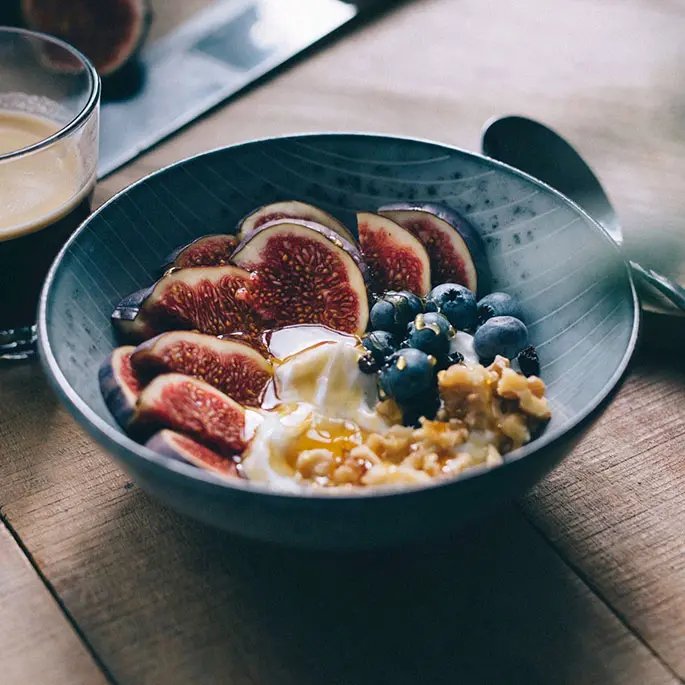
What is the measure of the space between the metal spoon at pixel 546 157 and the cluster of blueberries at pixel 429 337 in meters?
0.49

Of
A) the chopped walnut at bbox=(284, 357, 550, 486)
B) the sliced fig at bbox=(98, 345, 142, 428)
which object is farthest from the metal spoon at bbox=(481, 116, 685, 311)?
the sliced fig at bbox=(98, 345, 142, 428)

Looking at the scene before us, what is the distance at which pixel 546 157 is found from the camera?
6.17 feet

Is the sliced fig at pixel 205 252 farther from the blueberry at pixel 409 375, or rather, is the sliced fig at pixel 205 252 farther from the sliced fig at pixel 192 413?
the blueberry at pixel 409 375

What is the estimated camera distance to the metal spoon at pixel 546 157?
185cm

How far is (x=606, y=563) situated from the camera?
128 cm

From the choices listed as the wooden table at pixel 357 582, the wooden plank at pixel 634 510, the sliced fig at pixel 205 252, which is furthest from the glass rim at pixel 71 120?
the wooden plank at pixel 634 510

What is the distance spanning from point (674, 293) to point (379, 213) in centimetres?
52

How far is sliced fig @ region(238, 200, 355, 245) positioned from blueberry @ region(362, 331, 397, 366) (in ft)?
0.85

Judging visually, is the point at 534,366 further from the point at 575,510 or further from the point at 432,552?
the point at 432,552

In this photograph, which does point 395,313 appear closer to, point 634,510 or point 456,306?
point 456,306

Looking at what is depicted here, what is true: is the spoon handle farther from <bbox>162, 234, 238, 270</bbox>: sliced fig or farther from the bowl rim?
<bbox>162, 234, 238, 270</bbox>: sliced fig

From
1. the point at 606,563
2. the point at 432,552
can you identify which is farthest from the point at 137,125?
the point at 606,563

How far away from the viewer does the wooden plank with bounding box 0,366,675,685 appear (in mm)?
1149

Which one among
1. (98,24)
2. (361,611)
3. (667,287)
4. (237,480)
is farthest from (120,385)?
(98,24)
